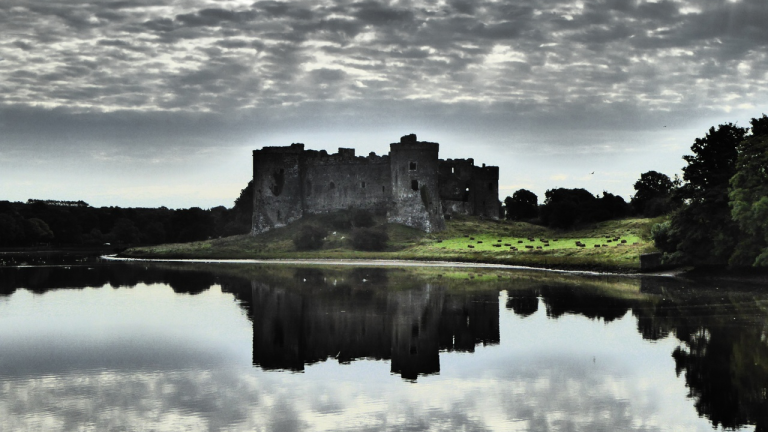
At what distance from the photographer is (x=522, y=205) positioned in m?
124

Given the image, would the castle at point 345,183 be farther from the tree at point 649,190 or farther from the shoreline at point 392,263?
the tree at point 649,190

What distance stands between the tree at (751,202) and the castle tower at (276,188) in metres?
52.0

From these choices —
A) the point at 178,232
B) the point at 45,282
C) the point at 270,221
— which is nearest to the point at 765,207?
the point at 45,282

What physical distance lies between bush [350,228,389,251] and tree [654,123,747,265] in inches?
1206

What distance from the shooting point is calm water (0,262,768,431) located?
1541cm

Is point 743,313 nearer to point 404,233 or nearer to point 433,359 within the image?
point 433,359

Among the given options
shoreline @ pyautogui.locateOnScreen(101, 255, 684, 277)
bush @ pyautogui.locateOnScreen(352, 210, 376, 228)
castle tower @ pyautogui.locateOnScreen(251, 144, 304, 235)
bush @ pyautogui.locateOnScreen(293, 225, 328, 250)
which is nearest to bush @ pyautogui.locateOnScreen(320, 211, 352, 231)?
bush @ pyautogui.locateOnScreen(352, 210, 376, 228)

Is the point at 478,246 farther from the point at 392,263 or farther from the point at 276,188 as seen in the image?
the point at 276,188

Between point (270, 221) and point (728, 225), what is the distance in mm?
52609

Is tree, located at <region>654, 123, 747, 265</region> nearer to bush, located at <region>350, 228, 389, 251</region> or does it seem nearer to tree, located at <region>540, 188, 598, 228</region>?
bush, located at <region>350, 228, 389, 251</region>

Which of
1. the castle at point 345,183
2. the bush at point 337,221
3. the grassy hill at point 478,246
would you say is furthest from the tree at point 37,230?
the bush at point 337,221

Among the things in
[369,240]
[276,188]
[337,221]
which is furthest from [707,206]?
[276,188]

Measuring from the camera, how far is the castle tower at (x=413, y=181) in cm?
8200

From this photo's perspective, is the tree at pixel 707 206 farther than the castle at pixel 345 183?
No
